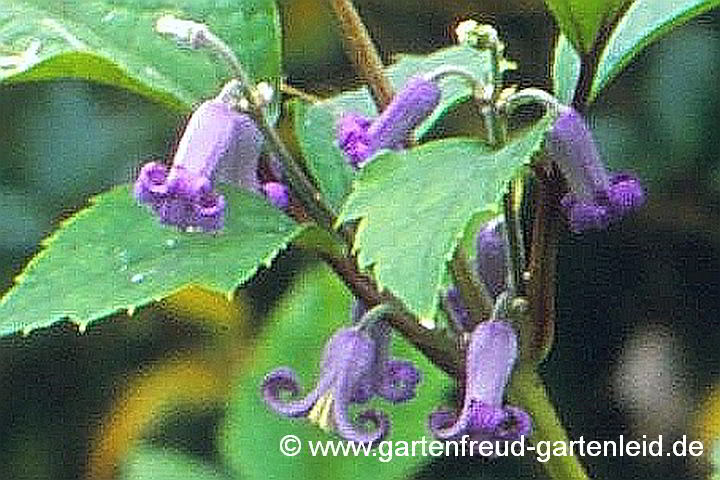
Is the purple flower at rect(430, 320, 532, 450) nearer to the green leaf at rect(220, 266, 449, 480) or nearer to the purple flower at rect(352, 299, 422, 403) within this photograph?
the purple flower at rect(352, 299, 422, 403)

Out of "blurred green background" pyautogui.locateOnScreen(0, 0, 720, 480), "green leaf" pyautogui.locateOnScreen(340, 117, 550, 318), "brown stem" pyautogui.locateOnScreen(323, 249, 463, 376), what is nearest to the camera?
"green leaf" pyautogui.locateOnScreen(340, 117, 550, 318)

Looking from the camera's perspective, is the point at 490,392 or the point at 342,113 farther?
the point at 342,113

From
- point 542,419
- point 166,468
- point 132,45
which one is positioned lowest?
point 542,419

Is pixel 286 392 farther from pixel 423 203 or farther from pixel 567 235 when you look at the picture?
pixel 567 235

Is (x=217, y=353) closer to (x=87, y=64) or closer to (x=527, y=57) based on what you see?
(x=527, y=57)

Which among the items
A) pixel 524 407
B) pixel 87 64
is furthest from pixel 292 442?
pixel 87 64

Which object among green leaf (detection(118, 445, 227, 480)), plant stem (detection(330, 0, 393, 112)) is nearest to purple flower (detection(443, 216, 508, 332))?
plant stem (detection(330, 0, 393, 112))

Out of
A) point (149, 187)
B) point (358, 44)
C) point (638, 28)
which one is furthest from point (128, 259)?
point (638, 28)
